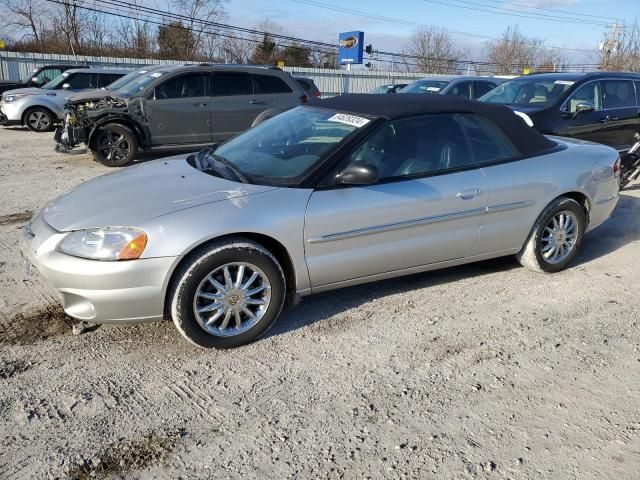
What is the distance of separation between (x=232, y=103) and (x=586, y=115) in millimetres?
6074

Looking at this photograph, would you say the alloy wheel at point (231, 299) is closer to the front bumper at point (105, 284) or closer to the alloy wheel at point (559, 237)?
the front bumper at point (105, 284)

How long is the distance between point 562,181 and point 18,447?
14.0 feet

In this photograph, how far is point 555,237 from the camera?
4.88m

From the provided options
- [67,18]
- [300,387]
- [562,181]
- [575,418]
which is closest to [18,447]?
[300,387]

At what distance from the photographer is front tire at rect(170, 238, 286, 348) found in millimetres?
3367

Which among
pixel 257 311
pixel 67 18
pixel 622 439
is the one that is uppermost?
pixel 67 18

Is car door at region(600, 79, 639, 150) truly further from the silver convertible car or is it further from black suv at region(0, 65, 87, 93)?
black suv at region(0, 65, 87, 93)

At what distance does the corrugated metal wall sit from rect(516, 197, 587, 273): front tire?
23376 millimetres

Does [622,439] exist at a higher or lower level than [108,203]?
lower

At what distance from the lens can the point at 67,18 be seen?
35.8 meters

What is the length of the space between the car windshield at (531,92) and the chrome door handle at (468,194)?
194 inches

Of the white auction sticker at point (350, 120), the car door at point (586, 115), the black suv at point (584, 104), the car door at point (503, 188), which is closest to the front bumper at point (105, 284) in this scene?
→ the white auction sticker at point (350, 120)

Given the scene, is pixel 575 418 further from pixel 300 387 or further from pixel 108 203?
pixel 108 203

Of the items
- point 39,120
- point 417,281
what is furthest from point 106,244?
point 39,120
